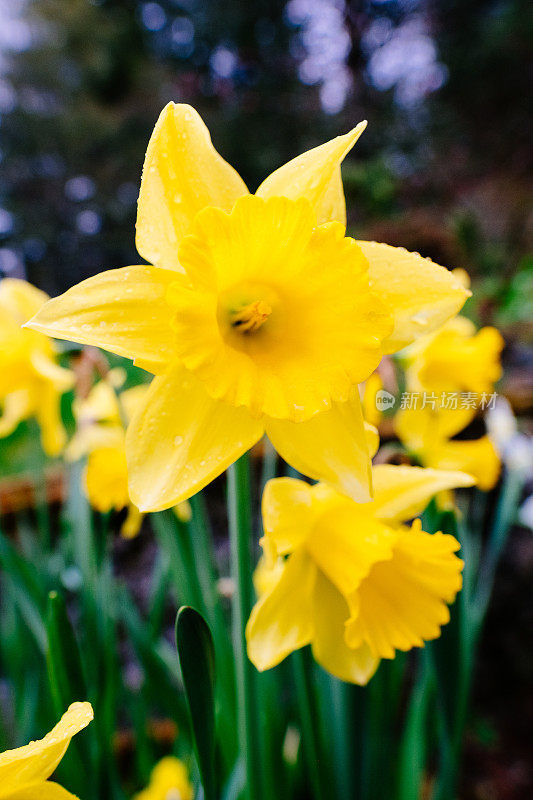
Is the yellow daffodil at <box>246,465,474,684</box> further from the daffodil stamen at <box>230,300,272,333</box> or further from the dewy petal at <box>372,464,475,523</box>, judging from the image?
the daffodil stamen at <box>230,300,272,333</box>

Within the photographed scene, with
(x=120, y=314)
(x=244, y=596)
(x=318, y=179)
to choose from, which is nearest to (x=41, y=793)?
(x=244, y=596)

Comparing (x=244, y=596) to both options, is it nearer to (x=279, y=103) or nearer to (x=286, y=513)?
→ (x=286, y=513)

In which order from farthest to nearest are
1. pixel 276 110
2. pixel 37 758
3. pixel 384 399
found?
pixel 276 110, pixel 384 399, pixel 37 758

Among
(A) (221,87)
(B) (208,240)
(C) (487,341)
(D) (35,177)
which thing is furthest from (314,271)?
(A) (221,87)

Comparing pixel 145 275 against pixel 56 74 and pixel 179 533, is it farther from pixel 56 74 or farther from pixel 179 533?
pixel 56 74

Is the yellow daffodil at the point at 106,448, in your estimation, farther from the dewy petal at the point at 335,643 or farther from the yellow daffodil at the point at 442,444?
the yellow daffodil at the point at 442,444

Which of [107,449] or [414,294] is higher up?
[414,294]
